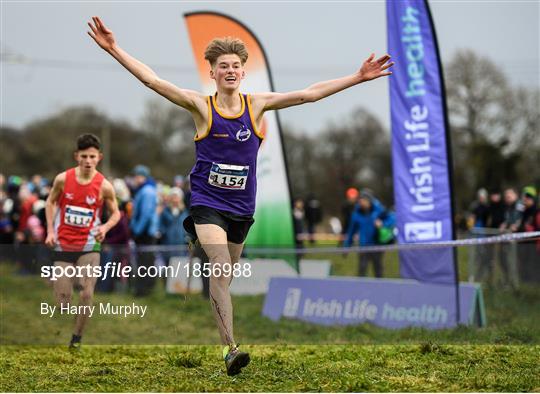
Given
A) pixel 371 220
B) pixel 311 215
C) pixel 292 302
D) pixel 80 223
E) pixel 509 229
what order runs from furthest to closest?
1. pixel 311 215
2. pixel 371 220
3. pixel 509 229
4. pixel 292 302
5. pixel 80 223

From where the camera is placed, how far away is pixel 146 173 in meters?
18.2

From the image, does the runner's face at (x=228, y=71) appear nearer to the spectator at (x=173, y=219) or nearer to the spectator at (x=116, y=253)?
the spectator at (x=116, y=253)

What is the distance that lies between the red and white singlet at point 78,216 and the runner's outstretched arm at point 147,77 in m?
2.85

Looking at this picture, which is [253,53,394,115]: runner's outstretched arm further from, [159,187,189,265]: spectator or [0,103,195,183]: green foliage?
[0,103,195,183]: green foliage

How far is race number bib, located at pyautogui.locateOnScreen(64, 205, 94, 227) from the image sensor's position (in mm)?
10047

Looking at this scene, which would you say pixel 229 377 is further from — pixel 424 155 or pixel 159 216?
pixel 159 216

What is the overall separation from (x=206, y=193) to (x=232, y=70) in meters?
1.03

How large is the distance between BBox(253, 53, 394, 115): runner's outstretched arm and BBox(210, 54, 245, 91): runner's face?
295 mm

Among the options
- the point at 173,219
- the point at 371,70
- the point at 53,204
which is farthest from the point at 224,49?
the point at 173,219

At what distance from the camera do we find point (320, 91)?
25.3 feet

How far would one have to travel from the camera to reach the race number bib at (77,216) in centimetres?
1005

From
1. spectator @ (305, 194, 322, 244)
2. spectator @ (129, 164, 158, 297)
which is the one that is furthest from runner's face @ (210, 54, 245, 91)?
spectator @ (305, 194, 322, 244)

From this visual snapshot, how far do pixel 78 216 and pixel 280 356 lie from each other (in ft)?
9.90

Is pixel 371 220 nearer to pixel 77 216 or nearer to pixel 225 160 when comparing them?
pixel 77 216
